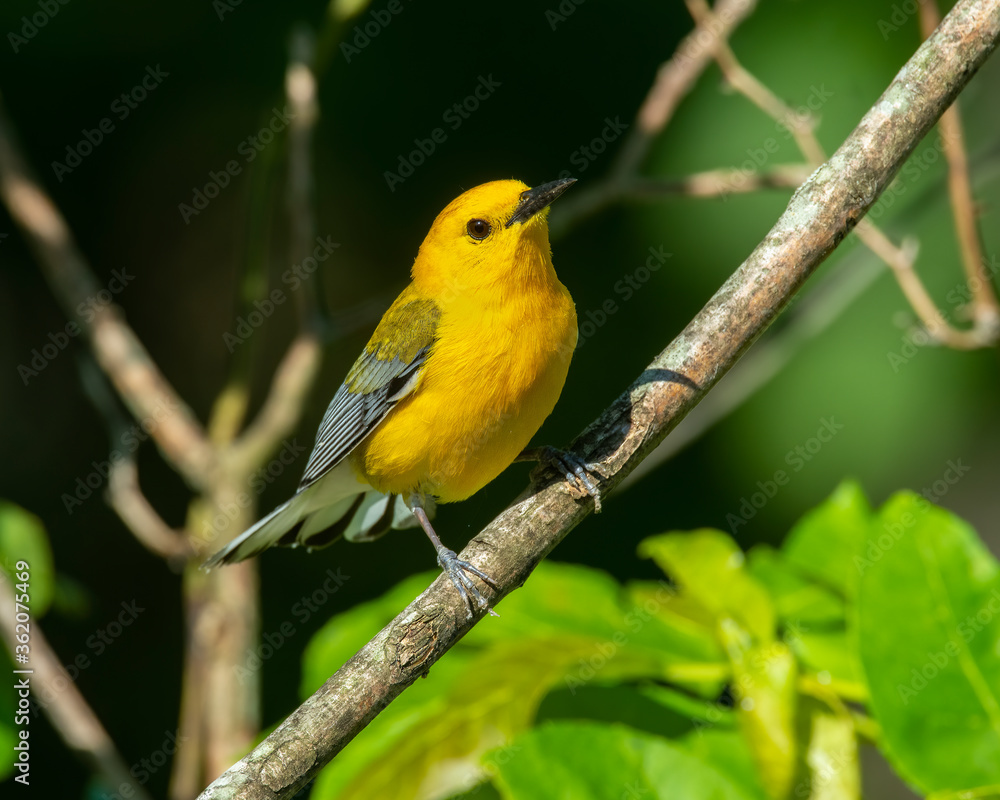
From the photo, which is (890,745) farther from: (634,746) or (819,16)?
(819,16)

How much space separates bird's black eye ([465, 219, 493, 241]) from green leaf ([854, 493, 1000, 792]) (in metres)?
1.89

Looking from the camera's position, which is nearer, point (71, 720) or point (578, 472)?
point (578, 472)

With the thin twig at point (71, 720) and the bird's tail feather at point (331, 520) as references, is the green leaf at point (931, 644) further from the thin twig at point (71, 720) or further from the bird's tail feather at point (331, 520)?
the thin twig at point (71, 720)

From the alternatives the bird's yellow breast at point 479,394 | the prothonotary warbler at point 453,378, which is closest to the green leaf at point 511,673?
the prothonotary warbler at point 453,378

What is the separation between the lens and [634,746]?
2172 mm

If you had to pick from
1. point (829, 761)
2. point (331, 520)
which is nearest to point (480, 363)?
point (331, 520)

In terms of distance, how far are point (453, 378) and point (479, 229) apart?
0.62 metres

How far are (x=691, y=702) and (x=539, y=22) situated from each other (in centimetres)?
444

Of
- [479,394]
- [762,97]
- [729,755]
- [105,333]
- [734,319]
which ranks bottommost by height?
[729,755]

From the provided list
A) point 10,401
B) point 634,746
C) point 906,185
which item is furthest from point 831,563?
point 10,401

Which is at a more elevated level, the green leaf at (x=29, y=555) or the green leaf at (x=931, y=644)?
the green leaf at (x=29, y=555)

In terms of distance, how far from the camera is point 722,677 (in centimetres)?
246

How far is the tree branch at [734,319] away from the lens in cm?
238

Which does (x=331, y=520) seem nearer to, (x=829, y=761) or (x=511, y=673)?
(x=511, y=673)
